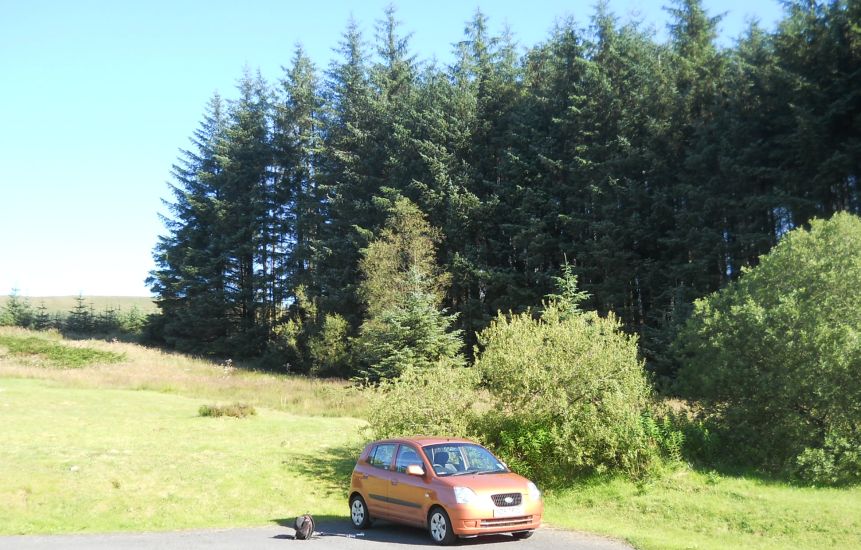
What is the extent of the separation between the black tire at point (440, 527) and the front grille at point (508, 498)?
0.87 meters

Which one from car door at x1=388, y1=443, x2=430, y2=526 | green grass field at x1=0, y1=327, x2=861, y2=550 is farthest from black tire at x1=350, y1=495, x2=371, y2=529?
green grass field at x1=0, y1=327, x2=861, y2=550

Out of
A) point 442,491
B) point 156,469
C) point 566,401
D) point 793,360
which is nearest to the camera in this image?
point 442,491

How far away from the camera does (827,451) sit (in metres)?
16.3

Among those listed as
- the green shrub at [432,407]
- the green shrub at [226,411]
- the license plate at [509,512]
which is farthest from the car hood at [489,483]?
the green shrub at [226,411]

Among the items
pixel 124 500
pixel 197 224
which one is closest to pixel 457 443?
pixel 124 500

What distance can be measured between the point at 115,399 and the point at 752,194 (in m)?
34.5

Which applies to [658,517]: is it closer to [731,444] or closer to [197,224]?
[731,444]

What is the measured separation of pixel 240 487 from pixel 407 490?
6859 mm

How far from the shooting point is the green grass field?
13031 millimetres

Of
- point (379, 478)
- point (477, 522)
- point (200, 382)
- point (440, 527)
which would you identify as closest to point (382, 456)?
point (379, 478)

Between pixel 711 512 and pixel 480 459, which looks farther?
pixel 711 512

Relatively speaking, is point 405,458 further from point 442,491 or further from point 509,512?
point 509,512

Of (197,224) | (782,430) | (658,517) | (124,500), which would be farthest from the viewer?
(197,224)

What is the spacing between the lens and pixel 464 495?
37.1 feet
